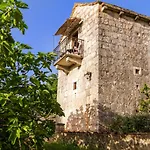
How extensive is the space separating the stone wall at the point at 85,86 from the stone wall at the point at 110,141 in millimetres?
2084

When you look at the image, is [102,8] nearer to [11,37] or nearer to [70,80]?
[70,80]

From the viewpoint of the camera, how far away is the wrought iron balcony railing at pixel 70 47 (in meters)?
13.7

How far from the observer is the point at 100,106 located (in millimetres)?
11562

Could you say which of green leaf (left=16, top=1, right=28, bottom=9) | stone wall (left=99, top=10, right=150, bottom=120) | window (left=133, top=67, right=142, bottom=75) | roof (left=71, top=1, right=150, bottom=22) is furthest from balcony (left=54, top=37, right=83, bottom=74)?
green leaf (left=16, top=1, right=28, bottom=9)

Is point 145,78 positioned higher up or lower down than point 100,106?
higher up

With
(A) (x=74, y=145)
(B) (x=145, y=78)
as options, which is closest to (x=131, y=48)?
(B) (x=145, y=78)

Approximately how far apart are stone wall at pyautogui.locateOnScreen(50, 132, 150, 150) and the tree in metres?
3.04

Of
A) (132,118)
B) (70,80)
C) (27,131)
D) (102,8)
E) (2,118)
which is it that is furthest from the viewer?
(70,80)

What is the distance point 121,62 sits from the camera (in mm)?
12547

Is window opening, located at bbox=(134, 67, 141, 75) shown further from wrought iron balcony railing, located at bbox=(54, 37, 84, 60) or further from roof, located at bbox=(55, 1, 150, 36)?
wrought iron balcony railing, located at bbox=(54, 37, 84, 60)

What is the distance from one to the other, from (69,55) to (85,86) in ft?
5.60

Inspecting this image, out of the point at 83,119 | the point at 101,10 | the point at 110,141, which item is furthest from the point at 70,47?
the point at 110,141

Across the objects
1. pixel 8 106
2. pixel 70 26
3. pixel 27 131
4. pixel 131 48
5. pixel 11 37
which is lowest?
pixel 27 131

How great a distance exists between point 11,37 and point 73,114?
359 inches
